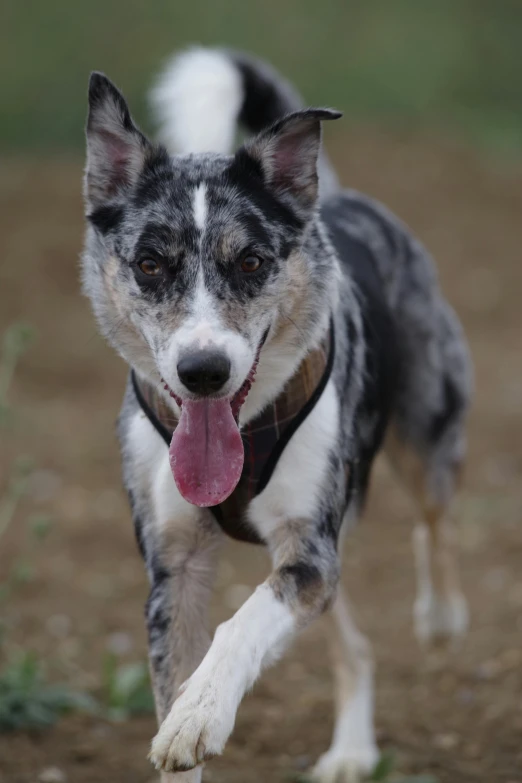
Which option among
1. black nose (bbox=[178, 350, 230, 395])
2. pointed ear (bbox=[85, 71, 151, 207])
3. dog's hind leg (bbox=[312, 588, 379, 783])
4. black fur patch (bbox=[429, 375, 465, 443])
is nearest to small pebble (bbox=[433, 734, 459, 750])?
dog's hind leg (bbox=[312, 588, 379, 783])

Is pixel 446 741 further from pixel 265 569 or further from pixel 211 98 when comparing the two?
pixel 211 98

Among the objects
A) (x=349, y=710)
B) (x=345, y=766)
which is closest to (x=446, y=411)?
(x=349, y=710)

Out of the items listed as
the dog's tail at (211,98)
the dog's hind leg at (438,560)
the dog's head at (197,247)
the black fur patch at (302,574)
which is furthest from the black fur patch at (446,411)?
the black fur patch at (302,574)

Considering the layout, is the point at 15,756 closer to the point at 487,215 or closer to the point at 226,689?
the point at 226,689

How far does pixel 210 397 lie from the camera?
309 centimetres

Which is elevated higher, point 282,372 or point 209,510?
point 282,372

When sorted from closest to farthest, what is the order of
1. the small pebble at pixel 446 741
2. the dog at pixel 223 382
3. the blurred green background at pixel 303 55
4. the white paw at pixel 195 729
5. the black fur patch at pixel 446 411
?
the white paw at pixel 195 729 < the dog at pixel 223 382 < the small pebble at pixel 446 741 < the black fur patch at pixel 446 411 < the blurred green background at pixel 303 55

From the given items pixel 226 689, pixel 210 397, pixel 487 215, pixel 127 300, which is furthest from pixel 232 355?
pixel 487 215

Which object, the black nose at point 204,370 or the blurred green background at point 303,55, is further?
the blurred green background at point 303,55

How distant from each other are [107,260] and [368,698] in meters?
2.11

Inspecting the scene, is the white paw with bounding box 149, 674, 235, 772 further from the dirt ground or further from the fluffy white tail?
the fluffy white tail

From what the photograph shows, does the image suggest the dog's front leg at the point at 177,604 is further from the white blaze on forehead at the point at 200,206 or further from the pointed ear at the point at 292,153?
the pointed ear at the point at 292,153

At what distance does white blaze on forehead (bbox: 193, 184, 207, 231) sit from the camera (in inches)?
126

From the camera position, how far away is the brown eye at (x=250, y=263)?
324 cm
